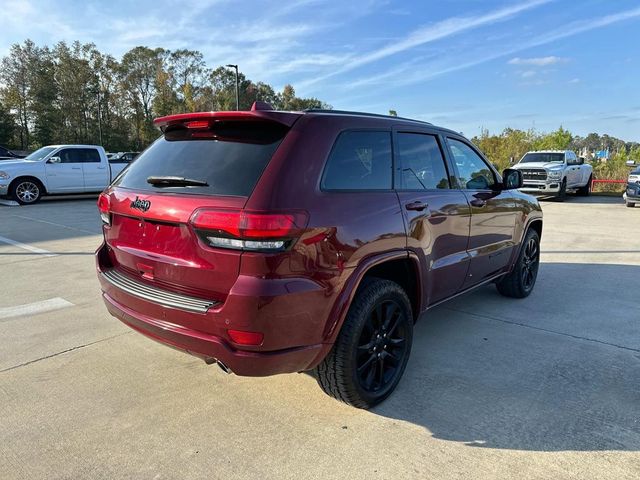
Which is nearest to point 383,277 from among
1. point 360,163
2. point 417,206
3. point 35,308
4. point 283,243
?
point 417,206

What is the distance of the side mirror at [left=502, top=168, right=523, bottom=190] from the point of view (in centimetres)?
459

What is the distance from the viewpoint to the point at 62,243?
7.80 m

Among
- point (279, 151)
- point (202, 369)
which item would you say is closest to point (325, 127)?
point (279, 151)

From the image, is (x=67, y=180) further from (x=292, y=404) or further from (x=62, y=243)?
(x=292, y=404)

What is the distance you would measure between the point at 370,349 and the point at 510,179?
269 cm

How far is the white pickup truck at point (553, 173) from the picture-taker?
16.4 metres

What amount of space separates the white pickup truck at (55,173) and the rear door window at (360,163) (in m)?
11.6

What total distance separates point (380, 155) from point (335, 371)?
1441mm

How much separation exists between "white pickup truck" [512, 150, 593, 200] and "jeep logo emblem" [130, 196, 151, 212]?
15975 mm

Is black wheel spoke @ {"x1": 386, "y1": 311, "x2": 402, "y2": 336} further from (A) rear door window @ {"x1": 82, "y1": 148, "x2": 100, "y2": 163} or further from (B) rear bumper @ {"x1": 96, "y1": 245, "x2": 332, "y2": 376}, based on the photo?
(A) rear door window @ {"x1": 82, "y1": 148, "x2": 100, "y2": 163}

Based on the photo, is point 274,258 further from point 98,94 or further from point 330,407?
point 98,94

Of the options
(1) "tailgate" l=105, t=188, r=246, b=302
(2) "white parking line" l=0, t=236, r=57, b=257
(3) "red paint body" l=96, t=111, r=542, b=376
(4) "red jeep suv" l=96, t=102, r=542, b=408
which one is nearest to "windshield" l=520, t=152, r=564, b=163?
(4) "red jeep suv" l=96, t=102, r=542, b=408

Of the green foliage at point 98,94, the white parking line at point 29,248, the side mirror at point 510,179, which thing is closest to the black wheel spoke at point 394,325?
the side mirror at point 510,179

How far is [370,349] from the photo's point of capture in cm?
290
